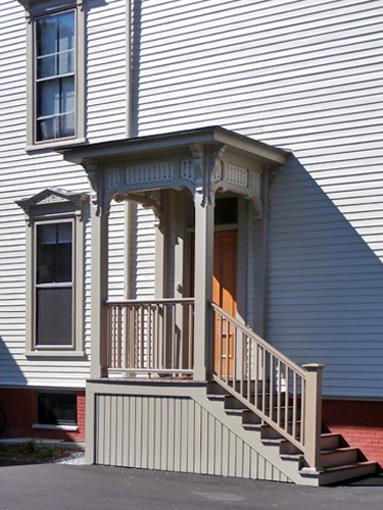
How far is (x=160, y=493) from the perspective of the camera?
10016mm

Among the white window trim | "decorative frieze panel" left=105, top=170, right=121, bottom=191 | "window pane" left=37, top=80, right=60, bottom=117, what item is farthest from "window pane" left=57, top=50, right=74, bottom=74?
"decorative frieze panel" left=105, top=170, right=121, bottom=191

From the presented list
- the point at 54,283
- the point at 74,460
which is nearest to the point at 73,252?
the point at 54,283

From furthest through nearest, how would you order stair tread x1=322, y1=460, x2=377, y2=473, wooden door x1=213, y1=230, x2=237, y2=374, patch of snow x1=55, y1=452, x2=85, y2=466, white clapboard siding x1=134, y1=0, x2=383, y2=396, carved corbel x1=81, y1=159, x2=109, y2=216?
wooden door x1=213, y1=230, x2=237, y2=374
patch of snow x1=55, y1=452, x2=85, y2=466
carved corbel x1=81, y1=159, x2=109, y2=216
white clapboard siding x1=134, y1=0, x2=383, y2=396
stair tread x1=322, y1=460, x2=377, y2=473

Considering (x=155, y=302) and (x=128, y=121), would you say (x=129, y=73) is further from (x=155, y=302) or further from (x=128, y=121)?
(x=155, y=302)

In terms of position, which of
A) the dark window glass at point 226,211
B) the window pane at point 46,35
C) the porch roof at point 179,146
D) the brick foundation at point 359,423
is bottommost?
→ the brick foundation at point 359,423

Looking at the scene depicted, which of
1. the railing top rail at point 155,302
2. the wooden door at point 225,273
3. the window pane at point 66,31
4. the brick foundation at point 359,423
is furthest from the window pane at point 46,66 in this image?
the brick foundation at point 359,423

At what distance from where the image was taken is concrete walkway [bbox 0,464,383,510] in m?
9.26

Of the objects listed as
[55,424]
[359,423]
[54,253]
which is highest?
[54,253]

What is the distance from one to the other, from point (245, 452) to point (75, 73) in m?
7.45

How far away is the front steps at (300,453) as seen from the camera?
1045 cm

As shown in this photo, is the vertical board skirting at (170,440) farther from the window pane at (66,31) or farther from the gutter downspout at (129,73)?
the window pane at (66,31)

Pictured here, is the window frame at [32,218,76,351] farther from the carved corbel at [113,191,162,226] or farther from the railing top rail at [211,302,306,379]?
the railing top rail at [211,302,306,379]

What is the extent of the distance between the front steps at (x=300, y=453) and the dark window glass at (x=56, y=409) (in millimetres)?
4174

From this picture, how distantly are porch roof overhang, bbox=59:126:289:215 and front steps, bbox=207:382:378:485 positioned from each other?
2689mm
